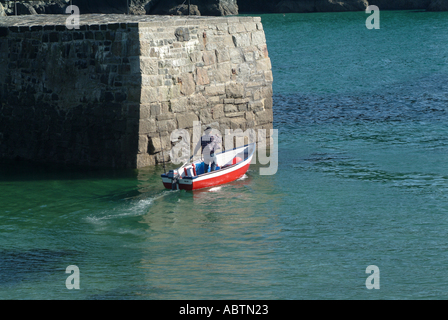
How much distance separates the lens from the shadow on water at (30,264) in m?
9.31

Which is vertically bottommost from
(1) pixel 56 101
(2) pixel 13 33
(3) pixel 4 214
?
(3) pixel 4 214

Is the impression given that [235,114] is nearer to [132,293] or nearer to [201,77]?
[201,77]

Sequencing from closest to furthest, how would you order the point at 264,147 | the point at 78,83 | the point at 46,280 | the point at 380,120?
the point at 46,280, the point at 78,83, the point at 264,147, the point at 380,120

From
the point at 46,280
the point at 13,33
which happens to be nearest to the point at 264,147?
the point at 13,33

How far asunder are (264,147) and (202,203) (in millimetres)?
5424

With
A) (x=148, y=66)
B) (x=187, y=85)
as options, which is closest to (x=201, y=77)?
(x=187, y=85)

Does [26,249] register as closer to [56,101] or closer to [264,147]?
[56,101]

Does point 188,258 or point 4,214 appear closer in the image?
point 188,258

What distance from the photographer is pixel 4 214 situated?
12.7 metres

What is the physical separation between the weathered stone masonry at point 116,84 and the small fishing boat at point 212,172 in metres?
1.25

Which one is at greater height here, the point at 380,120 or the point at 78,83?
the point at 78,83

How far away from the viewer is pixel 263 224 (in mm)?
11648

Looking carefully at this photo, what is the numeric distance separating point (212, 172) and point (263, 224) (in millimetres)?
2798
